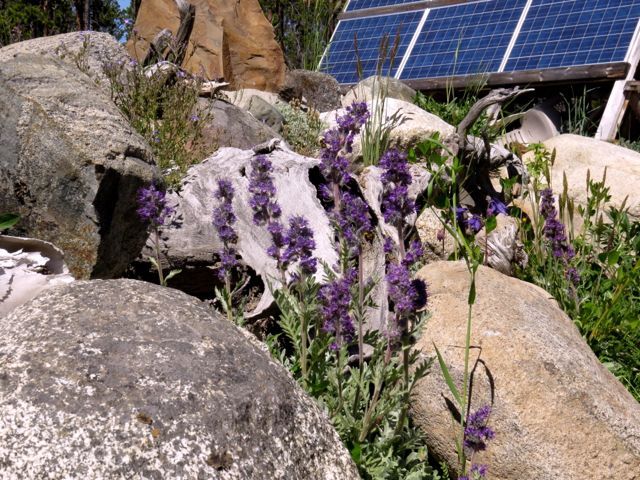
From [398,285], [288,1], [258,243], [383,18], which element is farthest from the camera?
[288,1]

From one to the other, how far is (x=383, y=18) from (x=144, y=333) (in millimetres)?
11886

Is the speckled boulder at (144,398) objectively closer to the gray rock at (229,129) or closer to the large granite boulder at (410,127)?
the gray rock at (229,129)

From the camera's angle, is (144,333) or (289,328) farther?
(289,328)

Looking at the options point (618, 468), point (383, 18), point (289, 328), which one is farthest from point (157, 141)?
point (383, 18)

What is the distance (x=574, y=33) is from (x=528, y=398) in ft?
28.2

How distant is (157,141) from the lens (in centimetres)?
661

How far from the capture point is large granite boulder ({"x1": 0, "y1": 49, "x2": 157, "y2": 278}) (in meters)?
4.25

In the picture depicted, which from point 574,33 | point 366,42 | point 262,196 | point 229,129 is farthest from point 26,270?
point 366,42

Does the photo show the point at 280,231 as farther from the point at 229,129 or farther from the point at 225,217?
the point at 229,129

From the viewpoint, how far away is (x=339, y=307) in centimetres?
322

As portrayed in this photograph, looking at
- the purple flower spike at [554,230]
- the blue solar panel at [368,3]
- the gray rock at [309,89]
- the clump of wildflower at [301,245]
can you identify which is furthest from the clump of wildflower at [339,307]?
the blue solar panel at [368,3]

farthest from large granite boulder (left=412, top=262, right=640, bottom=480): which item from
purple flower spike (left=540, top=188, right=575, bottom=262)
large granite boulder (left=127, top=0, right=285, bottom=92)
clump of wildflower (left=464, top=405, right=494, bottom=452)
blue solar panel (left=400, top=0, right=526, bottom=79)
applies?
large granite boulder (left=127, top=0, right=285, bottom=92)

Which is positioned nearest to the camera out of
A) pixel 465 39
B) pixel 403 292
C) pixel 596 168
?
pixel 403 292

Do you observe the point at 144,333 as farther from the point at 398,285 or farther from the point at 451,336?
the point at 451,336
